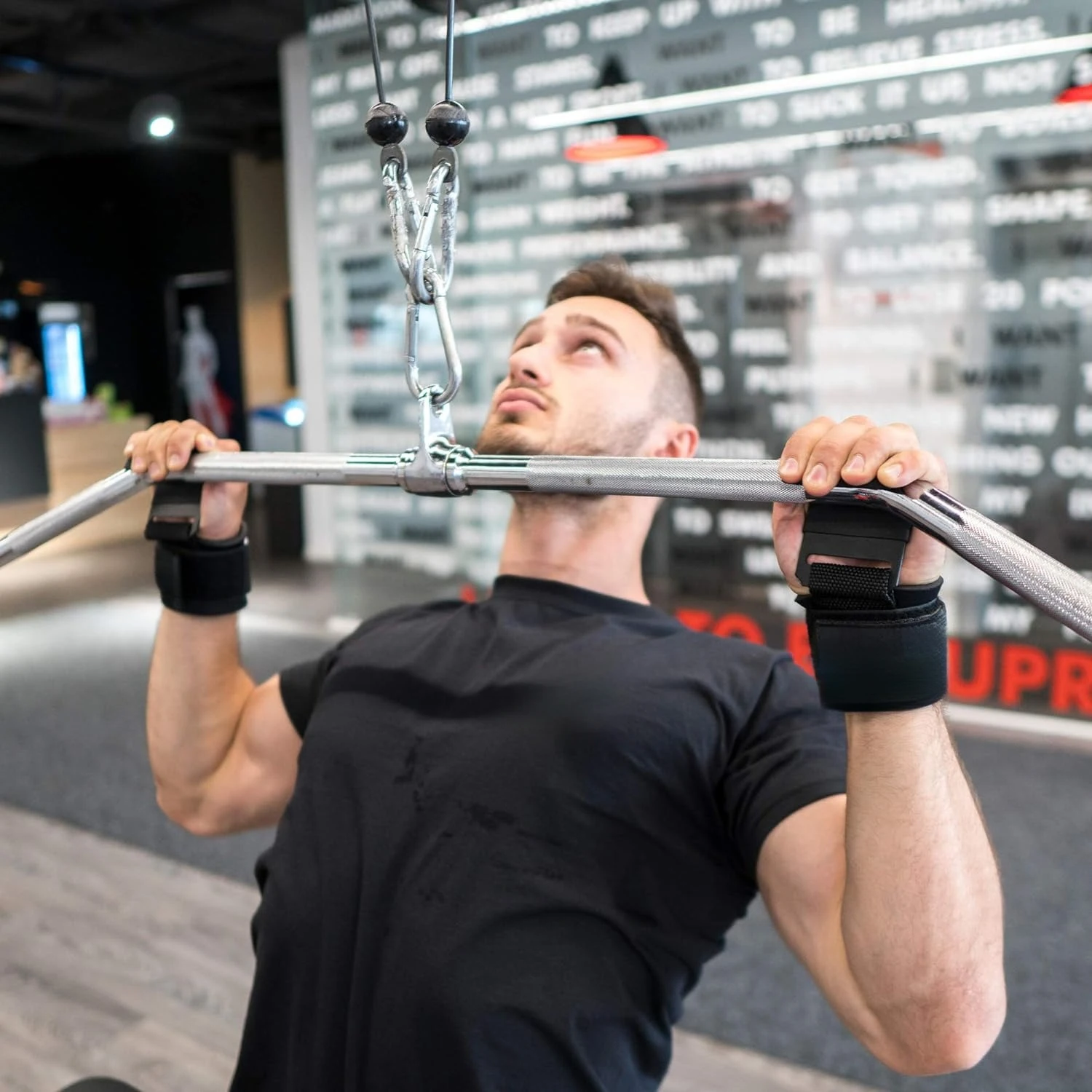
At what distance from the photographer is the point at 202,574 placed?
1.28m

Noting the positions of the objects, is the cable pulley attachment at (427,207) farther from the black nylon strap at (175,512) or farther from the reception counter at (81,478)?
the reception counter at (81,478)

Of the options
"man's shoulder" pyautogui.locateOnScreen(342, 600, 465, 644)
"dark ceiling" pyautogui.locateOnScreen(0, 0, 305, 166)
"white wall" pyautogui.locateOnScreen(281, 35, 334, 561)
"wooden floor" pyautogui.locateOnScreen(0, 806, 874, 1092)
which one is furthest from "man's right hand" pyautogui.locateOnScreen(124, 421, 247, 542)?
"dark ceiling" pyautogui.locateOnScreen(0, 0, 305, 166)

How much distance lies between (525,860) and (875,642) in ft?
1.34

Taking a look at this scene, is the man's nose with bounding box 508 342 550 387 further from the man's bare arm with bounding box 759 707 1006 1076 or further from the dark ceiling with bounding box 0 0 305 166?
the dark ceiling with bounding box 0 0 305 166

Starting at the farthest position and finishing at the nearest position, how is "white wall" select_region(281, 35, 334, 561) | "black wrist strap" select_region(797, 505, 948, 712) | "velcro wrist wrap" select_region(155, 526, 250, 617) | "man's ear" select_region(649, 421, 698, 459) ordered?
"white wall" select_region(281, 35, 334, 561) < "man's ear" select_region(649, 421, 698, 459) < "velcro wrist wrap" select_region(155, 526, 250, 617) < "black wrist strap" select_region(797, 505, 948, 712)

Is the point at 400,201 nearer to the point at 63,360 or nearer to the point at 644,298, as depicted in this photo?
the point at 644,298

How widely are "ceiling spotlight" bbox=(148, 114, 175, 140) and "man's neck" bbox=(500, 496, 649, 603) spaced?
23.5ft

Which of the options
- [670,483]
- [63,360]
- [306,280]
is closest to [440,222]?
[670,483]

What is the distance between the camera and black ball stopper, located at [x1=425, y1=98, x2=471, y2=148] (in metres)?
0.81

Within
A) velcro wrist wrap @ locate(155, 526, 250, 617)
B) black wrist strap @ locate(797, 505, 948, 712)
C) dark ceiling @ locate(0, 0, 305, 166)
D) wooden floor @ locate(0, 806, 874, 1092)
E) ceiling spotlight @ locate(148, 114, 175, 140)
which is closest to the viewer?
black wrist strap @ locate(797, 505, 948, 712)

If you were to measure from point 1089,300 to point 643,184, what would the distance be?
5.09ft

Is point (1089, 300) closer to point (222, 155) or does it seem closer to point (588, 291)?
point (588, 291)

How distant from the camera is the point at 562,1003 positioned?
0.95 m

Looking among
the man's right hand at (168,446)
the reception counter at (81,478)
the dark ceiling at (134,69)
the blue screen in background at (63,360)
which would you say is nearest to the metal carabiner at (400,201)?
the man's right hand at (168,446)
